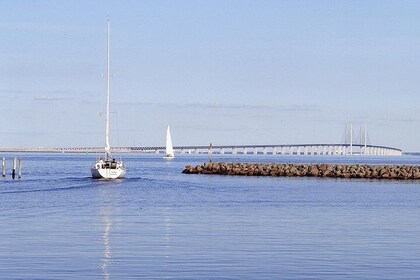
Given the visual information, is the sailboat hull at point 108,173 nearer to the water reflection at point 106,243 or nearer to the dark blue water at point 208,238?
the dark blue water at point 208,238

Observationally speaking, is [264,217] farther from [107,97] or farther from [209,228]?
[107,97]

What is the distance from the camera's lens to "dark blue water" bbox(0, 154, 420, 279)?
822 inches

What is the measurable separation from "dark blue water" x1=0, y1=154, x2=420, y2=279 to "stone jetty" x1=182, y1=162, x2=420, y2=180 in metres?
39.2

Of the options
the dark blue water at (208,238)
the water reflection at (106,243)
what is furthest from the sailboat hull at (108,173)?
the water reflection at (106,243)

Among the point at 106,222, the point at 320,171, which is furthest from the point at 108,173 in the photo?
the point at 106,222

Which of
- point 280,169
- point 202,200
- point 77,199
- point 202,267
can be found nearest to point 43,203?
point 77,199

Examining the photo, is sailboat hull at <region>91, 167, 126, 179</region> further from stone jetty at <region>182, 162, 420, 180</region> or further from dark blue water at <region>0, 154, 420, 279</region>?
dark blue water at <region>0, 154, 420, 279</region>

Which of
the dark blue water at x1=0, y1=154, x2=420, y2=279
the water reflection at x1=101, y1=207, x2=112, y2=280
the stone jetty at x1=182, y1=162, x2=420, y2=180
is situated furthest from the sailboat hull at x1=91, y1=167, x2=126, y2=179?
the water reflection at x1=101, y1=207, x2=112, y2=280

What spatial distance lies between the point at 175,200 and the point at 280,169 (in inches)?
1830

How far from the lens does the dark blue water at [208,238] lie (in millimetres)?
20875

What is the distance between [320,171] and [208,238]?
64.8 meters

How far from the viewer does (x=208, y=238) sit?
27266 mm

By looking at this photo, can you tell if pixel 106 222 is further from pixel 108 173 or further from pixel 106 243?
pixel 108 173

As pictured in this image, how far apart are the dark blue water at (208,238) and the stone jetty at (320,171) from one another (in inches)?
1543
